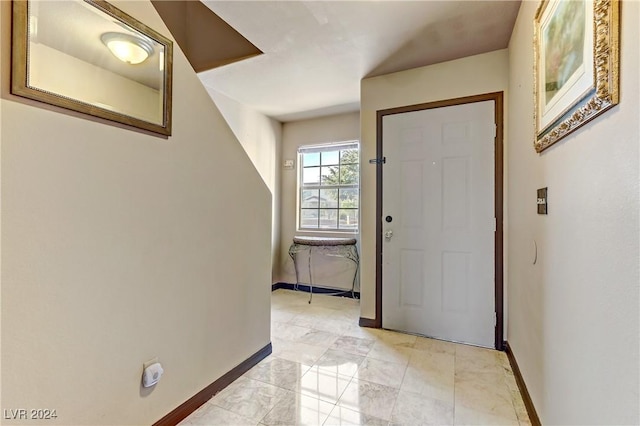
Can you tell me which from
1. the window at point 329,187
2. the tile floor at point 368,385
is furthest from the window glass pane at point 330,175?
the tile floor at point 368,385

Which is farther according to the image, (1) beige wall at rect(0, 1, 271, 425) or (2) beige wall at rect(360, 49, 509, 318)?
(2) beige wall at rect(360, 49, 509, 318)

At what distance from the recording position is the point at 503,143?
2.30 m

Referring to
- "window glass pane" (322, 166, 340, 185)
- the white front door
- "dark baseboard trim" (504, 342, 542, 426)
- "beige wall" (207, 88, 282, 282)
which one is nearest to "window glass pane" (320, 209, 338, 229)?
"window glass pane" (322, 166, 340, 185)

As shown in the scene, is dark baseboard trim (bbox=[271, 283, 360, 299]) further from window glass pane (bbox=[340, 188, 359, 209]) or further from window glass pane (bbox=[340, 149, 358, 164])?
window glass pane (bbox=[340, 149, 358, 164])

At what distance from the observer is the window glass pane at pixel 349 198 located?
12.8 ft

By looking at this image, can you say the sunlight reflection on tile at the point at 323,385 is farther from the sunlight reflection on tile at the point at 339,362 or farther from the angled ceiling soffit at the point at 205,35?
the angled ceiling soffit at the point at 205,35

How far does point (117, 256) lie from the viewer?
1213 mm

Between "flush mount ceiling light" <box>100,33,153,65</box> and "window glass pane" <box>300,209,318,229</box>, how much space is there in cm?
297

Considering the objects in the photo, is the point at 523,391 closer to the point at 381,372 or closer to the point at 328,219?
the point at 381,372

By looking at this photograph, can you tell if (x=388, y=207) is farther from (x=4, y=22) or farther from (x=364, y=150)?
(x=4, y=22)

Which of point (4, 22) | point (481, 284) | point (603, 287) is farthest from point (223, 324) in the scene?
point (481, 284)

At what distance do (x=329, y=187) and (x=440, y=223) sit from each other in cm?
184

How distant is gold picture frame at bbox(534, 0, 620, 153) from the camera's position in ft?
2.60

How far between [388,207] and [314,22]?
1575mm
